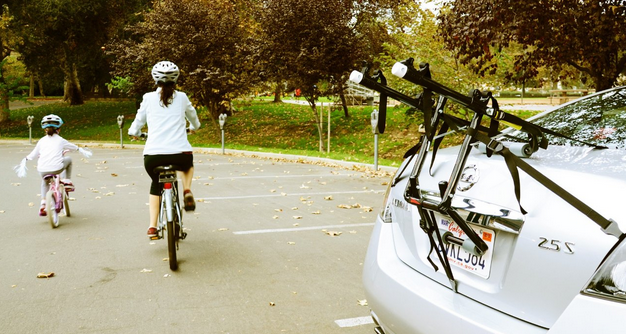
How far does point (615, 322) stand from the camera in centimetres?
178

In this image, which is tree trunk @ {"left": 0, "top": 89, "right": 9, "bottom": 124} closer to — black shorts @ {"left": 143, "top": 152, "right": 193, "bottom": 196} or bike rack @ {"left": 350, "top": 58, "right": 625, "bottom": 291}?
black shorts @ {"left": 143, "top": 152, "right": 193, "bottom": 196}

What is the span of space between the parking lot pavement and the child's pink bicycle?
20cm

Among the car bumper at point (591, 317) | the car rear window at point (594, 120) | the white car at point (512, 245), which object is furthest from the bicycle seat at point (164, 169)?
the car bumper at point (591, 317)

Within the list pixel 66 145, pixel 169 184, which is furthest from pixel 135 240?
pixel 66 145

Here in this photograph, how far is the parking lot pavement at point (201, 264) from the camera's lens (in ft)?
14.6

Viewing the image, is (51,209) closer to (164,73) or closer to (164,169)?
(164,169)

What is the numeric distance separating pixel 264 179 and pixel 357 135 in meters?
11.4

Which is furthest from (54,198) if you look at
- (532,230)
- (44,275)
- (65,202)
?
(532,230)

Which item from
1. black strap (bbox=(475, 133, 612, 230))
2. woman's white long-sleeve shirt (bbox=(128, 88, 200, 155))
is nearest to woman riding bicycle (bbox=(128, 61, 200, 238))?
woman's white long-sleeve shirt (bbox=(128, 88, 200, 155))

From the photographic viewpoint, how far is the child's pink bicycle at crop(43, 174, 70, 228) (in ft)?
25.6

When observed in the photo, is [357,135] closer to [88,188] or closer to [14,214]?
[88,188]

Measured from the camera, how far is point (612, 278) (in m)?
1.84

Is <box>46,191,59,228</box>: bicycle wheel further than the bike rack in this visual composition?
Yes

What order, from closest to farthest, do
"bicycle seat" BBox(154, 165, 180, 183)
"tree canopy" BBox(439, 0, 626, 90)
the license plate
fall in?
the license plate → "bicycle seat" BBox(154, 165, 180, 183) → "tree canopy" BBox(439, 0, 626, 90)
